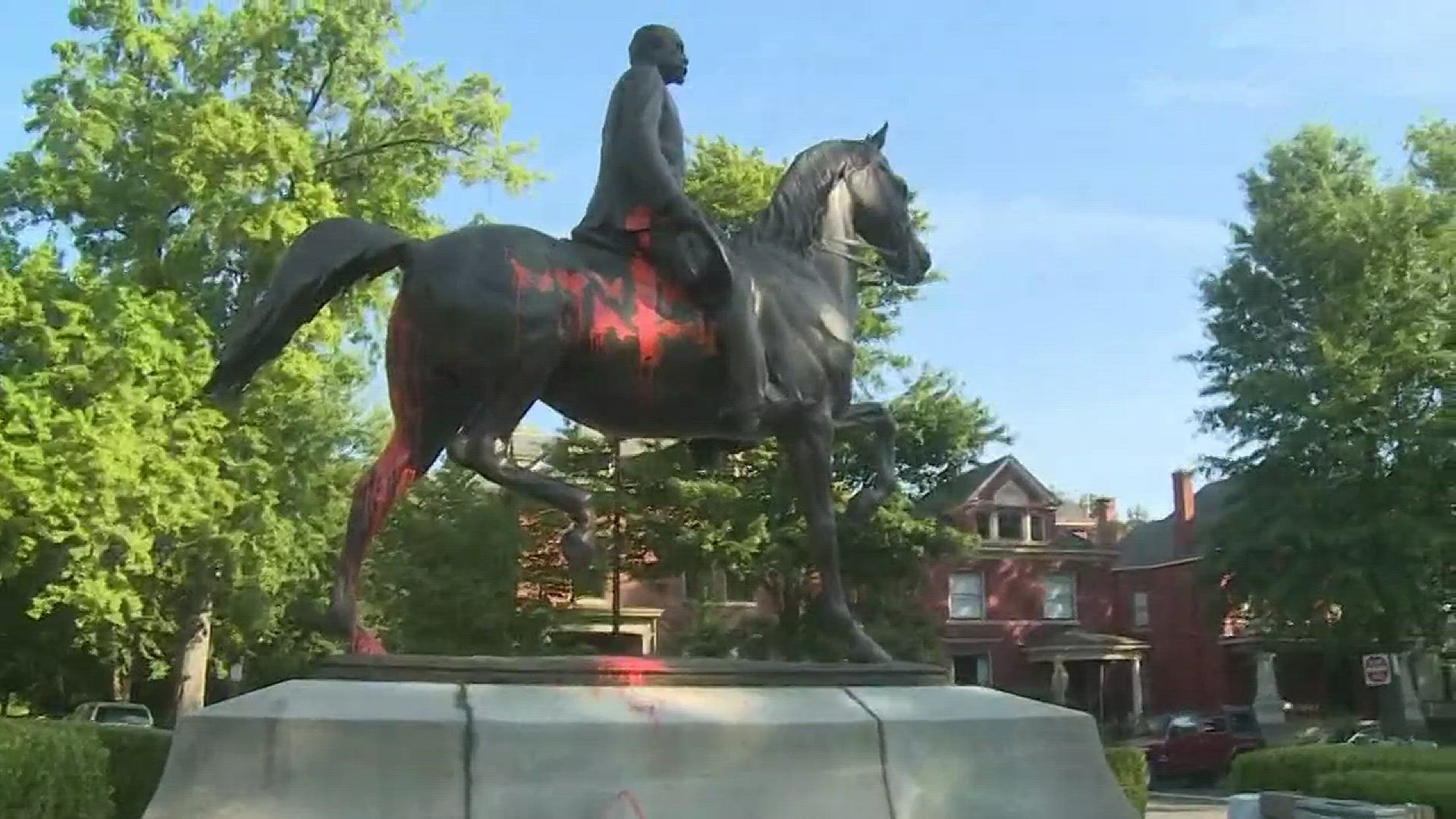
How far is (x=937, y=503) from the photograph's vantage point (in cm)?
3628

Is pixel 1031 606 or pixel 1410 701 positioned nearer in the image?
pixel 1410 701

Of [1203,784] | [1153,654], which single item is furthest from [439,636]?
[1153,654]

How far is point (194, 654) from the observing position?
3000 cm

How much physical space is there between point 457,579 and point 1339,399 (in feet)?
71.8

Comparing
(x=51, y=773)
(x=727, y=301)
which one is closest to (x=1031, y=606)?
(x=51, y=773)

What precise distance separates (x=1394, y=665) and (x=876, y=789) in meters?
36.9

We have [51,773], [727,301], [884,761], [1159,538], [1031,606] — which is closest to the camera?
[884,761]

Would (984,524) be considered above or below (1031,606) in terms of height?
above

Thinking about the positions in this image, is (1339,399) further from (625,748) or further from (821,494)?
(625,748)

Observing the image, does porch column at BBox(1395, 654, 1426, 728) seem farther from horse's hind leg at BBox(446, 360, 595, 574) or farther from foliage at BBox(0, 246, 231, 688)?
horse's hind leg at BBox(446, 360, 595, 574)

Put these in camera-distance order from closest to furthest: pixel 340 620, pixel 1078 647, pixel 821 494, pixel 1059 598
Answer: pixel 340 620, pixel 821 494, pixel 1078 647, pixel 1059 598

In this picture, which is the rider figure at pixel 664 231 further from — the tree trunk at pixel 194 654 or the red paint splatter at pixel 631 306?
the tree trunk at pixel 194 654

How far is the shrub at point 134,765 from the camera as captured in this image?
14.6 m

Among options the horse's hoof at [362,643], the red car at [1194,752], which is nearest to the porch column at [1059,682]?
the red car at [1194,752]
